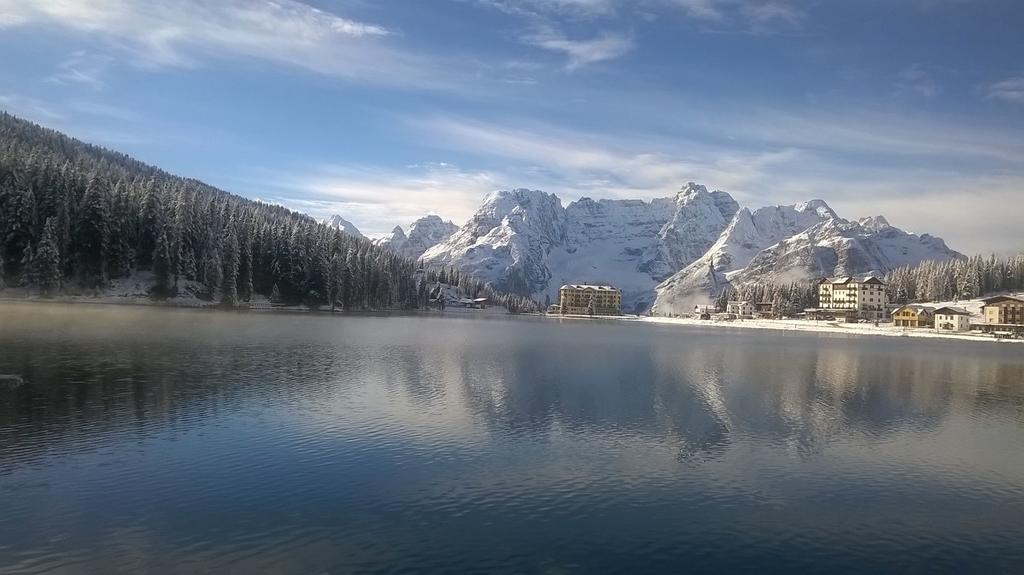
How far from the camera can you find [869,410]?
45.9 m

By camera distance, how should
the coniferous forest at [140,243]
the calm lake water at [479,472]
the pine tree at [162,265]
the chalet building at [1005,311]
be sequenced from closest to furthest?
1. the calm lake water at [479,472]
2. the coniferous forest at [140,243]
3. the pine tree at [162,265]
4. the chalet building at [1005,311]

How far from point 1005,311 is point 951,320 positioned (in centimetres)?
1290

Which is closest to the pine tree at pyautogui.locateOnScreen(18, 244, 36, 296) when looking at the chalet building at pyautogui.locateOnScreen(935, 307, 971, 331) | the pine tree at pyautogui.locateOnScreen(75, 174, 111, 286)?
the pine tree at pyautogui.locateOnScreen(75, 174, 111, 286)

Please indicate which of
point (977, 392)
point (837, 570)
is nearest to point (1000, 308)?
point (977, 392)

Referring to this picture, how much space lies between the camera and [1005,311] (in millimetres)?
169500

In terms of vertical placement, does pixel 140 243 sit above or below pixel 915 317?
above

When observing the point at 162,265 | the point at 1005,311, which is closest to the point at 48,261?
the point at 162,265

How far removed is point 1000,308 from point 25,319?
700 ft

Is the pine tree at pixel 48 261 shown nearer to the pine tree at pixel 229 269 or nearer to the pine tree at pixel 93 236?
the pine tree at pixel 93 236

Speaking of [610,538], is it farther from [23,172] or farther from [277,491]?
[23,172]

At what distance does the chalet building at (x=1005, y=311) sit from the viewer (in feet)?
549

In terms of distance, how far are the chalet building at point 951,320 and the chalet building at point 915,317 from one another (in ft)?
28.3

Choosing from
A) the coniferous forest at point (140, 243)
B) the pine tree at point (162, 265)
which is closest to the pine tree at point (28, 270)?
the coniferous forest at point (140, 243)

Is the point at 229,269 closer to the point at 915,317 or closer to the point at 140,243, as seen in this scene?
the point at 140,243
